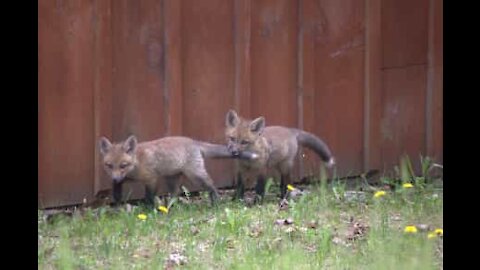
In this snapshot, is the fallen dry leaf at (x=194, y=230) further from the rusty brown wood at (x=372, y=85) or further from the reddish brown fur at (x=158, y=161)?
the rusty brown wood at (x=372, y=85)

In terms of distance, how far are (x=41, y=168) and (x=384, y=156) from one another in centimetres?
358

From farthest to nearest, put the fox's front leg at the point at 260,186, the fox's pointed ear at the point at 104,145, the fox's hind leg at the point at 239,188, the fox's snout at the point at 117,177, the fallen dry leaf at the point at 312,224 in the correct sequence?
the fox's front leg at the point at 260,186 → the fox's hind leg at the point at 239,188 → the fox's snout at the point at 117,177 → the fox's pointed ear at the point at 104,145 → the fallen dry leaf at the point at 312,224

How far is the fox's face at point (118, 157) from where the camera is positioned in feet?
25.6

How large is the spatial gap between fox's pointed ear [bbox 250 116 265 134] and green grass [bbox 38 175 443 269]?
2.13ft

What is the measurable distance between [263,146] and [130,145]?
4.30 feet

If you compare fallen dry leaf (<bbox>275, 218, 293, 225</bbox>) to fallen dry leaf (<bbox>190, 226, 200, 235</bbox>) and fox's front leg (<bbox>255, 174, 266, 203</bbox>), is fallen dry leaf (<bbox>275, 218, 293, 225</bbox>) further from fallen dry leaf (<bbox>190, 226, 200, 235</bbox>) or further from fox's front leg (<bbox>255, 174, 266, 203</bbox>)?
fox's front leg (<bbox>255, 174, 266, 203</bbox>)

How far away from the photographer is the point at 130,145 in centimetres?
796

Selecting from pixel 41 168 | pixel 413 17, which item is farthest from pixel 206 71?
pixel 413 17

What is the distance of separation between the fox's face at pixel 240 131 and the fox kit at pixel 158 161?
70 mm

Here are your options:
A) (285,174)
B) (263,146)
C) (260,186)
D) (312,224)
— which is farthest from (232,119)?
(312,224)

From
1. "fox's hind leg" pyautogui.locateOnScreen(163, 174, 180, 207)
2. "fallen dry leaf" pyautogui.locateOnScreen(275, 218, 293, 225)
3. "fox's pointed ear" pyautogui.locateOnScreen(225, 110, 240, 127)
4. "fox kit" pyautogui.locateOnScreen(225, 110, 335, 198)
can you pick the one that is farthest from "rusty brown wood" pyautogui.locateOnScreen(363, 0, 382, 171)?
"fallen dry leaf" pyautogui.locateOnScreen(275, 218, 293, 225)

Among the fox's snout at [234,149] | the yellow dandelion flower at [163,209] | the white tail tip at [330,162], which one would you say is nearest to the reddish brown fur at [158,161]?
the fox's snout at [234,149]

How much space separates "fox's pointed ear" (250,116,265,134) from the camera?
852 cm

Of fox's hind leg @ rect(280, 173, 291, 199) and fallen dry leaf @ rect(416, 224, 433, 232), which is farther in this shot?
fox's hind leg @ rect(280, 173, 291, 199)
